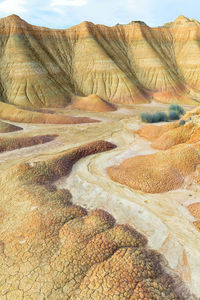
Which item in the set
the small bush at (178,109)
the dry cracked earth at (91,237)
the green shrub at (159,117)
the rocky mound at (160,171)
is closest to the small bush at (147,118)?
the green shrub at (159,117)

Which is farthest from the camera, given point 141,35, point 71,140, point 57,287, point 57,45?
point 141,35

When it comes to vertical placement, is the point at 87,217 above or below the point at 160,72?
below

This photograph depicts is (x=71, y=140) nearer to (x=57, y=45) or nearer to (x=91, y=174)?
(x=91, y=174)

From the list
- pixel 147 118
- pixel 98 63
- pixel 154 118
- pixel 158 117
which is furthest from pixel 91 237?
pixel 98 63

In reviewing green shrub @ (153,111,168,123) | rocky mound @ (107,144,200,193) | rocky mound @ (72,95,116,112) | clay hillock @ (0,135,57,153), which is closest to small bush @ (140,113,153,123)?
green shrub @ (153,111,168,123)

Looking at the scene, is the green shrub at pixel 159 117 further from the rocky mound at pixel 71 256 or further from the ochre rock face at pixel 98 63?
the rocky mound at pixel 71 256

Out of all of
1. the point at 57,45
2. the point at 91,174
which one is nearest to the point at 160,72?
the point at 57,45

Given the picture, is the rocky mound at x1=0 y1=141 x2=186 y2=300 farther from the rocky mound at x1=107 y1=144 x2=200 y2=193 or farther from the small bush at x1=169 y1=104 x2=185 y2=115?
the small bush at x1=169 y1=104 x2=185 y2=115
